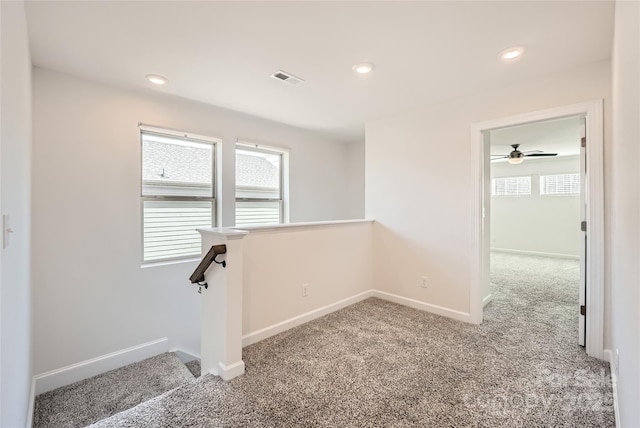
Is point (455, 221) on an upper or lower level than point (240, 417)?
upper

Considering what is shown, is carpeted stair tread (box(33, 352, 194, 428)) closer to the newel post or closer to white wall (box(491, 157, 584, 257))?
the newel post

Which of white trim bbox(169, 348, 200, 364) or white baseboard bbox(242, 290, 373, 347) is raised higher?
white baseboard bbox(242, 290, 373, 347)

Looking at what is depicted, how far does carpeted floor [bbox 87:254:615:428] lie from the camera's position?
168 centimetres

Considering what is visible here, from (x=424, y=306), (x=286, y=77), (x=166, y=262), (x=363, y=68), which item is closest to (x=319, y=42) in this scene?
(x=363, y=68)

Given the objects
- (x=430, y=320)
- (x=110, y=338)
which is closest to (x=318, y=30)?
(x=430, y=320)

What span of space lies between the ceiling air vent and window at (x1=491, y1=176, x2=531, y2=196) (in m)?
7.48

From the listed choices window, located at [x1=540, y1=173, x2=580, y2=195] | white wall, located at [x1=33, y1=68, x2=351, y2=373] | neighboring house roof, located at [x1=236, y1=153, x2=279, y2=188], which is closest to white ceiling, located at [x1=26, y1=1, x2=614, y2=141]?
white wall, located at [x1=33, y1=68, x2=351, y2=373]

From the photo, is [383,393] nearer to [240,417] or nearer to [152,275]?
[240,417]

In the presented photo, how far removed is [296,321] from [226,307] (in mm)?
1083

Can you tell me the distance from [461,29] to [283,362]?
2.69 m

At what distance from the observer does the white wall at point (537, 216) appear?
7.02 m

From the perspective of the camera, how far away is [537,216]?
7.50 metres

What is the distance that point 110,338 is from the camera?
2.90 m

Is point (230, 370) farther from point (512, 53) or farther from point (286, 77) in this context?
point (512, 53)
